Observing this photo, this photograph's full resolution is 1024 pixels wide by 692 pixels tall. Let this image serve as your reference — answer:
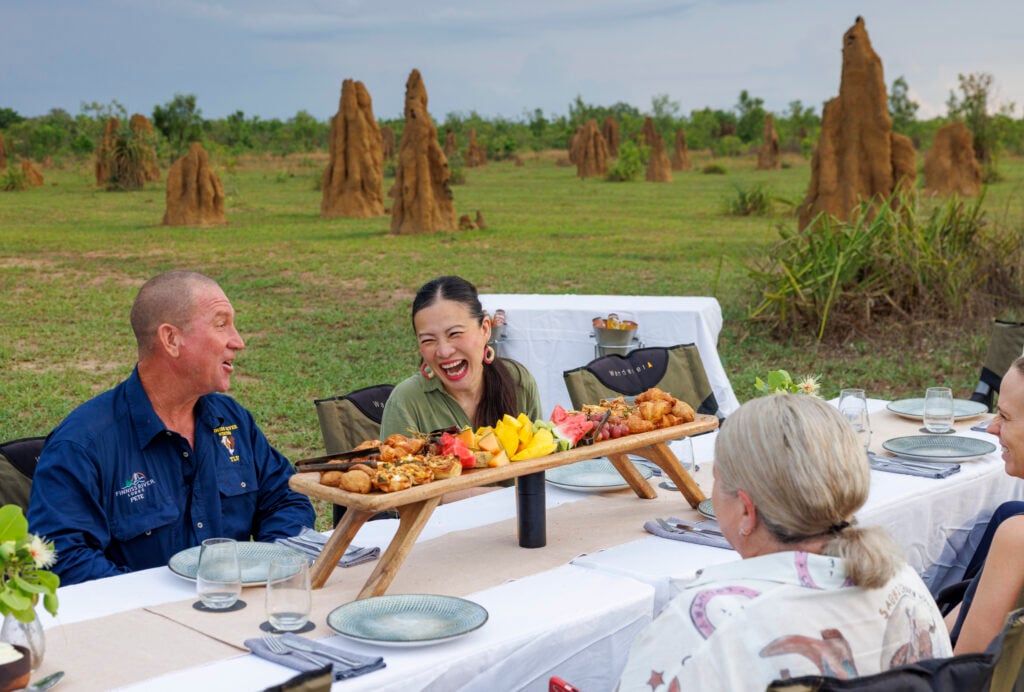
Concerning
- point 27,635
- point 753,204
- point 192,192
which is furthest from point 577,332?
point 753,204

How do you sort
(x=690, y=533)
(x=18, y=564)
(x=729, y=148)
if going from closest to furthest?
(x=18, y=564), (x=690, y=533), (x=729, y=148)

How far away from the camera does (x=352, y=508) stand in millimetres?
3000

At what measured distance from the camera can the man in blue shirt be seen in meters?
3.51

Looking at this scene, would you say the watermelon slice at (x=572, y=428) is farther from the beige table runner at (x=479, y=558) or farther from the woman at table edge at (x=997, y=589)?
the woman at table edge at (x=997, y=589)

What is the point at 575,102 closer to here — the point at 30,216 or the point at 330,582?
the point at 30,216

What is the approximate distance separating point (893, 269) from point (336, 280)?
7.93 m

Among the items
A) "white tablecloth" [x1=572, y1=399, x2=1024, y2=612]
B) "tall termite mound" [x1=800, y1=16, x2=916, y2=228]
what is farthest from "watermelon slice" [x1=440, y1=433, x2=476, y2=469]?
"tall termite mound" [x1=800, y1=16, x2=916, y2=228]

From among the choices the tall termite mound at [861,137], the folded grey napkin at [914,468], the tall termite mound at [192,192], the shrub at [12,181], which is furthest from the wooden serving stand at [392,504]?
the shrub at [12,181]

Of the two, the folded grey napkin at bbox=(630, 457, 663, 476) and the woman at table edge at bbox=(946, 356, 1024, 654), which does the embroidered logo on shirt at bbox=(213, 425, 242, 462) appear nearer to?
the folded grey napkin at bbox=(630, 457, 663, 476)

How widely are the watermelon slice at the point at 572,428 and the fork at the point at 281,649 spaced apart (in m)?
1.13

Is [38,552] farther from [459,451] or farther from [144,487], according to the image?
[144,487]

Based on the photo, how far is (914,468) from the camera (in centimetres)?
431

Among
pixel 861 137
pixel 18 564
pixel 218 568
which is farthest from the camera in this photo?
pixel 861 137

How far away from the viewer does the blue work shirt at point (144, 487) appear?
11.4 feet
